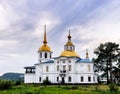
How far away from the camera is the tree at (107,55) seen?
83312 millimetres

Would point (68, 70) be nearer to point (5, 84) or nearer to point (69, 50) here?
point (69, 50)

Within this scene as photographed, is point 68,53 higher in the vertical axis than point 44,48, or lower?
lower

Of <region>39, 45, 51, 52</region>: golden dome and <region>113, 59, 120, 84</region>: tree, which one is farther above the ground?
<region>39, 45, 51, 52</region>: golden dome

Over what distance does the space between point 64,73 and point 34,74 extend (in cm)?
1170

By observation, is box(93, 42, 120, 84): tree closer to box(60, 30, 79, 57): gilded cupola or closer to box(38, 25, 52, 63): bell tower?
box(60, 30, 79, 57): gilded cupola

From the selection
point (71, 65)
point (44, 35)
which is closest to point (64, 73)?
point (71, 65)

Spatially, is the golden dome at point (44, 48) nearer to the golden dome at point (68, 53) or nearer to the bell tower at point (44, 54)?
the bell tower at point (44, 54)

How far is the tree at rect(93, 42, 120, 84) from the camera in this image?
3280 inches

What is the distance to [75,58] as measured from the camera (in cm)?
8369

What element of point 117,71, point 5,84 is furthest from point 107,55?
point 5,84

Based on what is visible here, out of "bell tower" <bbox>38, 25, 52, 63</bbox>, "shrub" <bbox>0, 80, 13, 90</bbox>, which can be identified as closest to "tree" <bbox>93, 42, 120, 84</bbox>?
"bell tower" <bbox>38, 25, 52, 63</bbox>

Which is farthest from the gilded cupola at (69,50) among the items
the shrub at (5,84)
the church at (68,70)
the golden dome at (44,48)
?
the shrub at (5,84)

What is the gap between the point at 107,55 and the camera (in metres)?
83.4

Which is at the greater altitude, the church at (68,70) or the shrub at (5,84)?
the church at (68,70)
